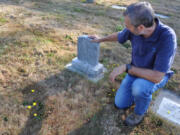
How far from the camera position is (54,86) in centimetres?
294

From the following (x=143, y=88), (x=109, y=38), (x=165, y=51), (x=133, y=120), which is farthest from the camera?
(x=109, y=38)

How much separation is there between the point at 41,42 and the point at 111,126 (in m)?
2.77

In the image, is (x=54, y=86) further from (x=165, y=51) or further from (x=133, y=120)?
(x=165, y=51)

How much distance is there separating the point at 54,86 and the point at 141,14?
1.96m

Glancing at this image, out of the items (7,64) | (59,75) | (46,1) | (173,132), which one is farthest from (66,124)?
(46,1)

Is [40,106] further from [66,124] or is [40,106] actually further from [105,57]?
[105,57]

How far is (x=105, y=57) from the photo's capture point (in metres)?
3.89

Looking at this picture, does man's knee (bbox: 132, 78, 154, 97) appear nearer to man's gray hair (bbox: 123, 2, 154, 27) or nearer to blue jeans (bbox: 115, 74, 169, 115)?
blue jeans (bbox: 115, 74, 169, 115)

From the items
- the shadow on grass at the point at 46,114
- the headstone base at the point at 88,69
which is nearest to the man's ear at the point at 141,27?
the shadow on grass at the point at 46,114

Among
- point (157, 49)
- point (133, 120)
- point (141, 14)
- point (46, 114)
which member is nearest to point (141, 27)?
point (141, 14)

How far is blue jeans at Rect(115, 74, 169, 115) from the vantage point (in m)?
2.04

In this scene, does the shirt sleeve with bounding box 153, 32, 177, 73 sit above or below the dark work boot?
above

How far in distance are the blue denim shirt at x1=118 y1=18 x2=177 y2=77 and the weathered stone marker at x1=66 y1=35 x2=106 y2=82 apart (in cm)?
98

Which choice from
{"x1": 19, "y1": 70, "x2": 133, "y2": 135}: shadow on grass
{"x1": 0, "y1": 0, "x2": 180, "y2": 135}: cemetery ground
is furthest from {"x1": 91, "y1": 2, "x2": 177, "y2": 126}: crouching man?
{"x1": 0, "y1": 0, "x2": 180, "y2": 135}: cemetery ground
